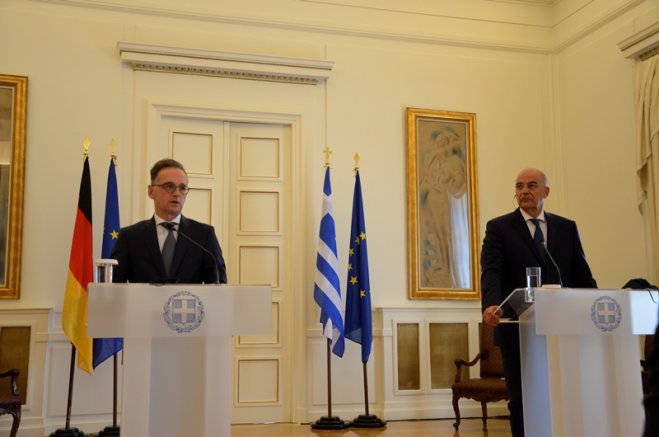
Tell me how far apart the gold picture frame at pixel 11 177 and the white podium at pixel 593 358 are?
5.10 metres

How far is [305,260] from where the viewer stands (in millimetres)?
7902

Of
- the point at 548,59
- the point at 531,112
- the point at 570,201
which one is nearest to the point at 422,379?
the point at 570,201

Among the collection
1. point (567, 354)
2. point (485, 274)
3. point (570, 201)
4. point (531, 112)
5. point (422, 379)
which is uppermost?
point (531, 112)

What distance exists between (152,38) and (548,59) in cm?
458

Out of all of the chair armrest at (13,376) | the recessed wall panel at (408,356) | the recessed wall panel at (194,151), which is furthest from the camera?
the recessed wall panel at (408,356)

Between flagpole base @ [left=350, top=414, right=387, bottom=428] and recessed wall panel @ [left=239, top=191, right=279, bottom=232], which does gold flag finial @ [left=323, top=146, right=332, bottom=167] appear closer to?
recessed wall panel @ [left=239, top=191, right=279, bottom=232]

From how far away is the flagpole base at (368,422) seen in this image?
7434mm

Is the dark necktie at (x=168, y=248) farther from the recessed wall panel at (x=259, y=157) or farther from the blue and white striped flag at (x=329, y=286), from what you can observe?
the recessed wall panel at (x=259, y=157)

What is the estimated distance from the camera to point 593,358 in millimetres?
3586

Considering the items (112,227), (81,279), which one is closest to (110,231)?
(112,227)

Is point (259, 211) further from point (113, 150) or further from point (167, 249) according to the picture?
point (167, 249)

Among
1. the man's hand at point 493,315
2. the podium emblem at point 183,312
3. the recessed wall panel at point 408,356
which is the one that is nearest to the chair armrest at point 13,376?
the podium emblem at point 183,312

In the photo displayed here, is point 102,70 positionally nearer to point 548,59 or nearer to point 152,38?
point 152,38

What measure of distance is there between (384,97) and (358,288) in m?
2.18
